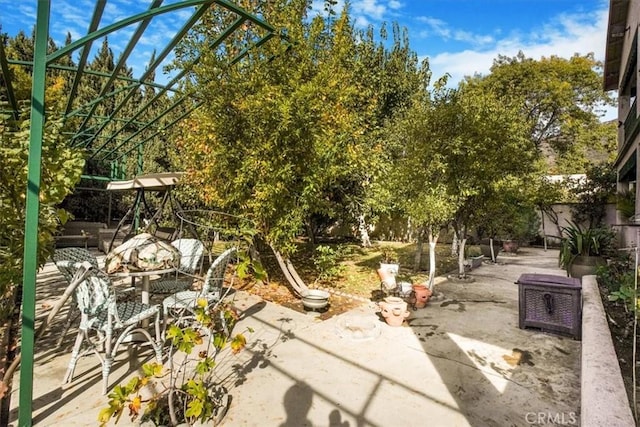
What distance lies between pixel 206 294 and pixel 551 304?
3869 mm

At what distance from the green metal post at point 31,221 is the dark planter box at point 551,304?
4.73m

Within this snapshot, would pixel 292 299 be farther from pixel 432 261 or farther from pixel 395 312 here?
pixel 432 261

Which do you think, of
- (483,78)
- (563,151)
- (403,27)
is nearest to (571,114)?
(563,151)

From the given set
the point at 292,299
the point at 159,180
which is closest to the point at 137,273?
the point at 292,299

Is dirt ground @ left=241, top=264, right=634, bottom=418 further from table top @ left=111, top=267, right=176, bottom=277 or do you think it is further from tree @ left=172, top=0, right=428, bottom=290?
table top @ left=111, top=267, right=176, bottom=277

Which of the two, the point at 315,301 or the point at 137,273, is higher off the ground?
the point at 137,273

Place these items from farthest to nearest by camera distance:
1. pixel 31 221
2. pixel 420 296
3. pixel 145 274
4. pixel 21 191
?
pixel 420 296
pixel 145 274
pixel 21 191
pixel 31 221

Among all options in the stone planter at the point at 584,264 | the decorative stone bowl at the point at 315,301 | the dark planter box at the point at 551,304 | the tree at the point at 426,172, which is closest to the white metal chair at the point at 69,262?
the decorative stone bowl at the point at 315,301

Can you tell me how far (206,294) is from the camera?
3.20m

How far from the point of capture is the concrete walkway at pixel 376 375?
2.40 m

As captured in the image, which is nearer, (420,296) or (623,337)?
(623,337)

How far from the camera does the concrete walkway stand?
2402 mm

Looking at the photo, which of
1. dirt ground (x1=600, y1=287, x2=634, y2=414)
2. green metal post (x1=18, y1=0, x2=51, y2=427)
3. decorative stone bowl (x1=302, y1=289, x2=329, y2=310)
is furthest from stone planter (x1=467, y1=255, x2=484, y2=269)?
green metal post (x1=18, y1=0, x2=51, y2=427)
